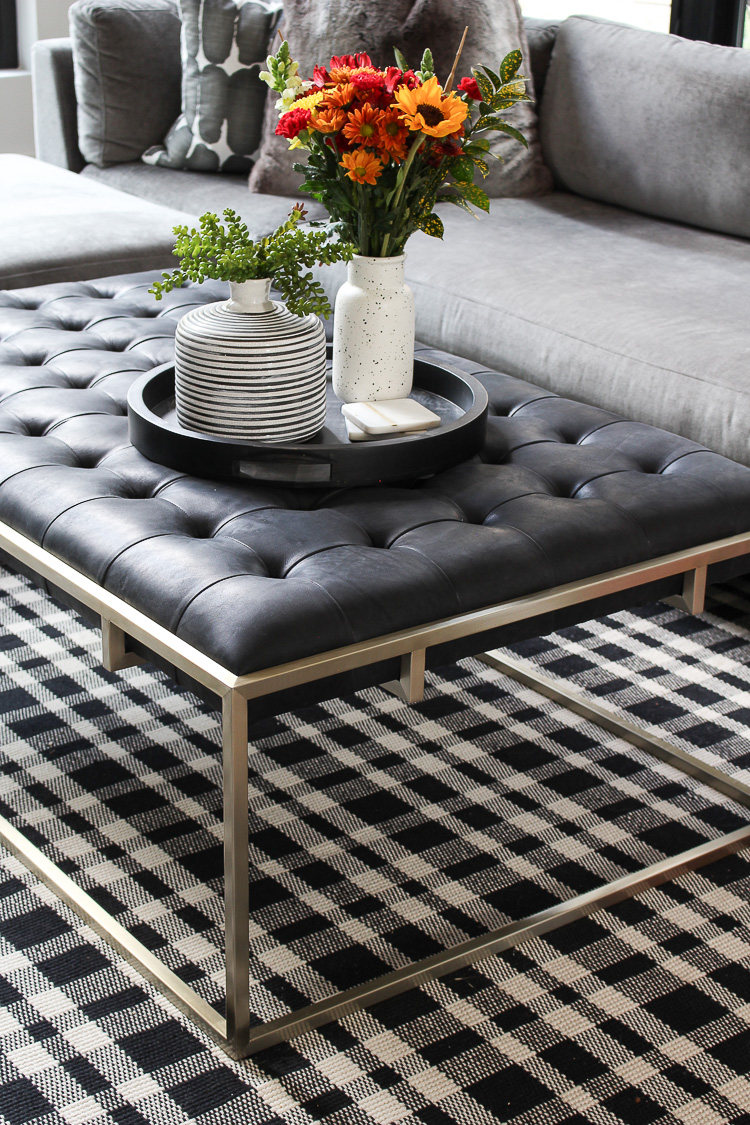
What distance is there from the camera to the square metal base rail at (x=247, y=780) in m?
1.07

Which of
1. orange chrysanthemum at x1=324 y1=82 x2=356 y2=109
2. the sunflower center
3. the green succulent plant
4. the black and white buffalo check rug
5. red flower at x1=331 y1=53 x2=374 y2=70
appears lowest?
the black and white buffalo check rug

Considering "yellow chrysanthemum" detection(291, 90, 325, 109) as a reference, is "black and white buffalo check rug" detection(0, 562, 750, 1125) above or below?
below

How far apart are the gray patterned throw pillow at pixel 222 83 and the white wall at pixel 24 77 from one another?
6.62 ft

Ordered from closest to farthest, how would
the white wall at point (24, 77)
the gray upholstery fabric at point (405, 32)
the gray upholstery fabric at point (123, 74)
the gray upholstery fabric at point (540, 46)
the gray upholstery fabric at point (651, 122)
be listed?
the gray upholstery fabric at point (651, 122) < the gray upholstery fabric at point (405, 32) < the gray upholstery fabric at point (540, 46) < the gray upholstery fabric at point (123, 74) < the white wall at point (24, 77)

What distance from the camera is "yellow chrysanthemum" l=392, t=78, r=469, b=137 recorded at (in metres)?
1.30

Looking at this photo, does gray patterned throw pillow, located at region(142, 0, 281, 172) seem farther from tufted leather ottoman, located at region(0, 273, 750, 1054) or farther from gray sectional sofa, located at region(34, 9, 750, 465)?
tufted leather ottoman, located at region(0, 273, 750, 1054)

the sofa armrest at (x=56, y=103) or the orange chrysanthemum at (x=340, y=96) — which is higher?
the orange chrysanthemum at (x=340, y=96)

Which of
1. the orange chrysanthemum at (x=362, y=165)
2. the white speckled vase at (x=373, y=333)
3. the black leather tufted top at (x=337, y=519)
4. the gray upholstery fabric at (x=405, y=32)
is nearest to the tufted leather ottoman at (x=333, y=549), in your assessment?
the black leather tufted top at (x=337, y=519)

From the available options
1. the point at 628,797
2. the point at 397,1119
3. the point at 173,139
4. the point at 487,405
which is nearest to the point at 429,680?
the point at 628,797

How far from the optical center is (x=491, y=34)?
2809 mm

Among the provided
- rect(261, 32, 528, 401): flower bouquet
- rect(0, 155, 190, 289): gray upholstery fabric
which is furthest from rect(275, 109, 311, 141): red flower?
rect(0, 155, 190, 289): gray upholstery fabric

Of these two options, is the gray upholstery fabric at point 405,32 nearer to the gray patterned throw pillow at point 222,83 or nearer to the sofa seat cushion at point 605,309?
the gray patterned throw pillow at point 222,83

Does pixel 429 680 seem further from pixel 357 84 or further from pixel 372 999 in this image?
pixel 357 84

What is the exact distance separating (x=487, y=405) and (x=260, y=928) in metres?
0.67
